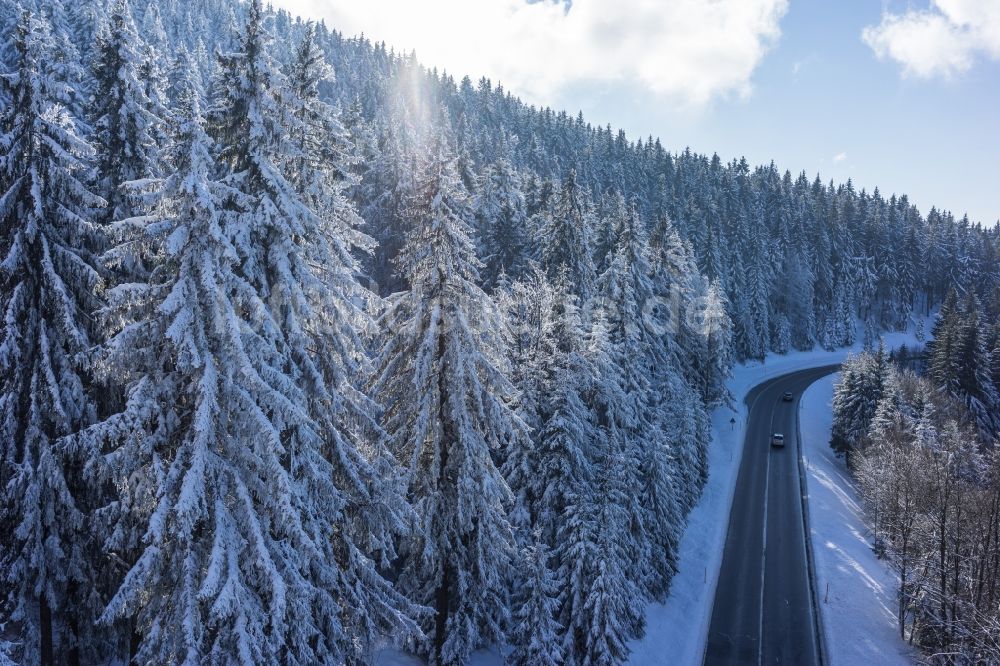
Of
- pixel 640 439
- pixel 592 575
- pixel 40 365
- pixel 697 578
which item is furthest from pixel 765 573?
pixel 40 365

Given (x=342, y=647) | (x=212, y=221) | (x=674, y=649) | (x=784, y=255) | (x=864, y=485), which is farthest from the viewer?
(x=784, y=255)

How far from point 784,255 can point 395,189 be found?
74.7m

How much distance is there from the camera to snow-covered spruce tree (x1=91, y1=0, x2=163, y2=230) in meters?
16.2

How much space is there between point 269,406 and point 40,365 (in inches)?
259

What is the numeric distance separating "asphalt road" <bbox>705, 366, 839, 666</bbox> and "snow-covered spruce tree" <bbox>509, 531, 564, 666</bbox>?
13.2 m

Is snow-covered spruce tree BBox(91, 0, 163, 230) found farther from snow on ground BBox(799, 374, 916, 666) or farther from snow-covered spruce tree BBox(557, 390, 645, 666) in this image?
snow on ground BBox(799, 374, 916, 666)

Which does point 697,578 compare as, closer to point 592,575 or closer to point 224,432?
point 592,575

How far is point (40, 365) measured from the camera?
12805mm

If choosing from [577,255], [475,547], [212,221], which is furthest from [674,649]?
[212,221]

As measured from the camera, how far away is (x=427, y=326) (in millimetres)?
16000

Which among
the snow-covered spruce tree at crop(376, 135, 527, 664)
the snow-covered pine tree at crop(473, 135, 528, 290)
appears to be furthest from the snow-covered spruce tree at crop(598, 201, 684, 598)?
the snow-covered pine tree at crop(473, 135, 528, 290)

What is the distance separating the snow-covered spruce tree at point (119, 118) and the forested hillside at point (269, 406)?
0.27 feet

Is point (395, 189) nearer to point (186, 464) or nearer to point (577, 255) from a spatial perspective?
point (577, 255)

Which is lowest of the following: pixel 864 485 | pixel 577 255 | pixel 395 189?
pixel 864 485
